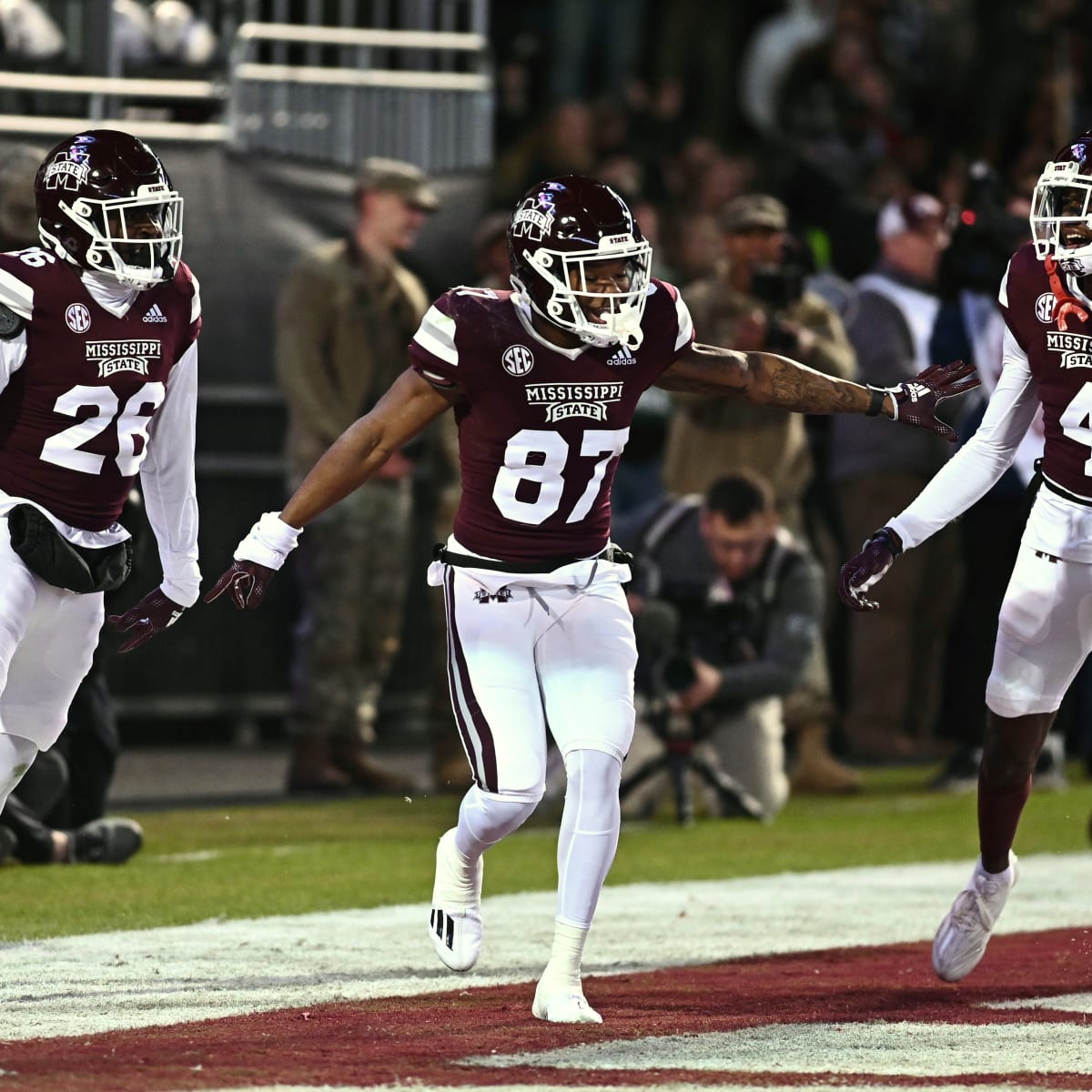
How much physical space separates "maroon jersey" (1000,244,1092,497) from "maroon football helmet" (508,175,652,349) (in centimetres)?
113

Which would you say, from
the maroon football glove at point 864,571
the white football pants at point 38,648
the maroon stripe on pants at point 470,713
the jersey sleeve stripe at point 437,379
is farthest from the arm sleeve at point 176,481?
the maroon football glove at point 864,571

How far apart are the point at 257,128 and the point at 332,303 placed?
66.2 inches

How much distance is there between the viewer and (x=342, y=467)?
659 centimetres

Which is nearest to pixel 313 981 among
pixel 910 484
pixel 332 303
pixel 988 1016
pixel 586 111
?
pixel 988 1016

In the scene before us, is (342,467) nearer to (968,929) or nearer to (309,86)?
(968,929)

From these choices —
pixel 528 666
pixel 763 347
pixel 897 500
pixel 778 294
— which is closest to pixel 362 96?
pixel 778 294

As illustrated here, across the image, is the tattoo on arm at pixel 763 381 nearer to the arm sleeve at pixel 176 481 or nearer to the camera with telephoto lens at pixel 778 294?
the arm sleeve at pixel 176 481

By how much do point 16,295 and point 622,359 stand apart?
1516mm

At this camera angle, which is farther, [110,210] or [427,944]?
[427,944]

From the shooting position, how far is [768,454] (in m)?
11.8

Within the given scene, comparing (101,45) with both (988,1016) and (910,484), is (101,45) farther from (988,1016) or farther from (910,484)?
(988,1016)

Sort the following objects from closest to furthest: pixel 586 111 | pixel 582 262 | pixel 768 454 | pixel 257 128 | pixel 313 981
A: 1. pixel 582 262
2. pixel 313 981
3. pixel 768 454
4. pixel 257 128
5. pixel 586 111

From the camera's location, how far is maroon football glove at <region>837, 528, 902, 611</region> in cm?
689

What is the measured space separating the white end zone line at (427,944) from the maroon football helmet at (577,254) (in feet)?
5.71
